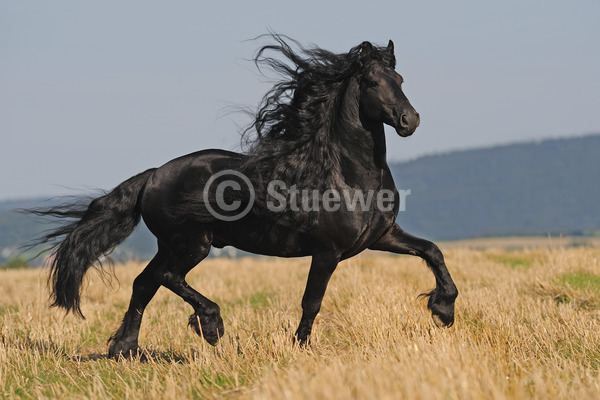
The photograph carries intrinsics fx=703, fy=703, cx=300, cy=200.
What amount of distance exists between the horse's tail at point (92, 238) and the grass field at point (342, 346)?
0.58 m

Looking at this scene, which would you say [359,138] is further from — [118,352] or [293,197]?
[118,352]

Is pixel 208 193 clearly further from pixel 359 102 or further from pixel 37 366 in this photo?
pixel 37 366

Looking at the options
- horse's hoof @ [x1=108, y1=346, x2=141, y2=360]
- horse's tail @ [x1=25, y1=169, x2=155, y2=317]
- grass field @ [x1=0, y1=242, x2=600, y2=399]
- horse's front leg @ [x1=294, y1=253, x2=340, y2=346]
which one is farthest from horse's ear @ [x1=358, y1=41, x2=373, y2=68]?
horse's hoof @ [x1=108, y1=346, x2=141, y2=360]

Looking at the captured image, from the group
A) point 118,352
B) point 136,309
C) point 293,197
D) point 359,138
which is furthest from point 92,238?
point 359,138

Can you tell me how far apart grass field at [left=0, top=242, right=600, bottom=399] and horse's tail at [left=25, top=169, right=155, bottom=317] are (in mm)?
580

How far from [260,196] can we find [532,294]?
4820 mm

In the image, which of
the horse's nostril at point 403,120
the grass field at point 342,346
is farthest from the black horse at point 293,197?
the grass field at point 342,346

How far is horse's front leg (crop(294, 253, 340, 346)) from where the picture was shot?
5.54 meters

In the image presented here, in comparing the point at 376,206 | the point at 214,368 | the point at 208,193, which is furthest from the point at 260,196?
the point at 214,368

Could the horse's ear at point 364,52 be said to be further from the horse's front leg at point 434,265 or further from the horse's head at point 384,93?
the horse's front leg at point 434,265

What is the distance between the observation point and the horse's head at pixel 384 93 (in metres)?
5.32

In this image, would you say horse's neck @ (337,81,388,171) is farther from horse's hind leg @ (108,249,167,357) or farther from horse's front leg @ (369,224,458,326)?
horse's hind leg @ (108,249,167,357)

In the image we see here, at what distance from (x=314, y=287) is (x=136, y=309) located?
1.93 metres

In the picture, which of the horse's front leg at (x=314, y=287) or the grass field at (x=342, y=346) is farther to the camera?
the horse's front leg at (x=314, y=287)
